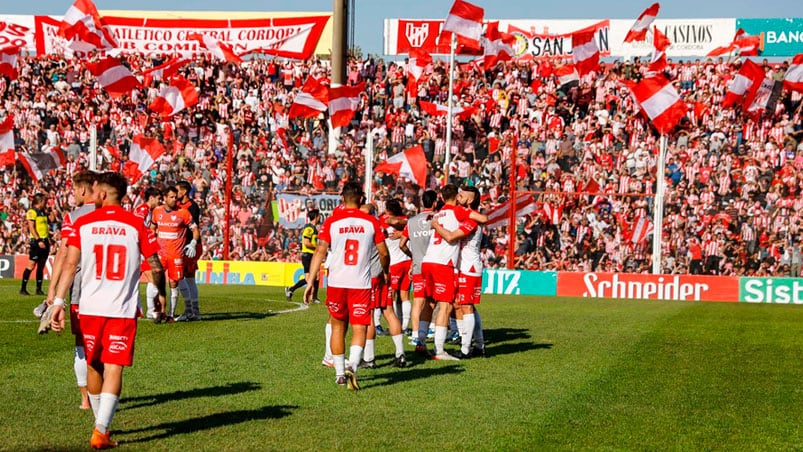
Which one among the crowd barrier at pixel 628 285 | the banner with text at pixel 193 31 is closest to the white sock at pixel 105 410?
the crowd barrier at pixel 628 285

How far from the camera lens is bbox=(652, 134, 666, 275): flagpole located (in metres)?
25.3

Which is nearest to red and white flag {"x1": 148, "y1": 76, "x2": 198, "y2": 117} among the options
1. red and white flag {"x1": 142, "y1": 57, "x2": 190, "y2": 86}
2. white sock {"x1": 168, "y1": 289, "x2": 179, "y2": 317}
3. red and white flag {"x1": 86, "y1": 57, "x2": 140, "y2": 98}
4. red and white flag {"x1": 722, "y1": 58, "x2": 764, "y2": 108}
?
red and white flag {"x1": 86, "y1": 57, "x2": 140, "y2": 98}

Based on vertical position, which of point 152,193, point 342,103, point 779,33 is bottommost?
point 152,193

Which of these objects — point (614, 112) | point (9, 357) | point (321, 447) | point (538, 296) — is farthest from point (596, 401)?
point (614, 112)

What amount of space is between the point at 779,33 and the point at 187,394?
3512 cm

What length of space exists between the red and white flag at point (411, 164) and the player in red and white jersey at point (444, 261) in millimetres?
13985

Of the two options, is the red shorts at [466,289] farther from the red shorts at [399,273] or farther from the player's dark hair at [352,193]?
the player's dark hair at [352,193]

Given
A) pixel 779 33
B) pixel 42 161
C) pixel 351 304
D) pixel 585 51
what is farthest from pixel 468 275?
pixel 779 33

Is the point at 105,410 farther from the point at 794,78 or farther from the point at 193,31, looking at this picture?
the point at 193,31

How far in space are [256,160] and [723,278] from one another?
43.4 ft

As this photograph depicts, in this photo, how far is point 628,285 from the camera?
26.2 m

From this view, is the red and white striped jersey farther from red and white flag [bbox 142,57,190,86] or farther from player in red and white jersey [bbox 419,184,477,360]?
red and white flag [bbox 142,57,190,86]

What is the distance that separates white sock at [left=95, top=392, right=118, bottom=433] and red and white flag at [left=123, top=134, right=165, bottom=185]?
21.4m

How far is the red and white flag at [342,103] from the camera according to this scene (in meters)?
30.8
